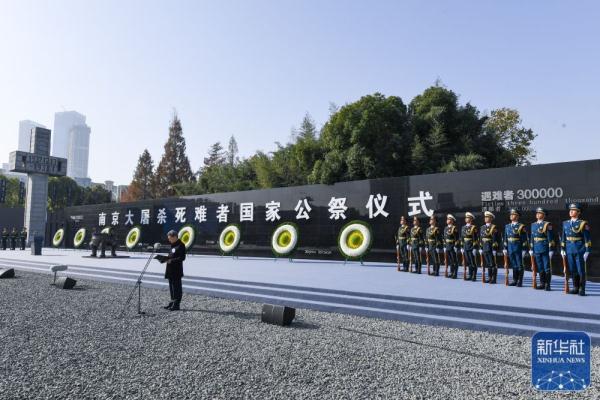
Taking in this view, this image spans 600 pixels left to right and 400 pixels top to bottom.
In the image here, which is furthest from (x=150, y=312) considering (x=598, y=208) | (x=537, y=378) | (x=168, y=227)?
(x=168, y=227)

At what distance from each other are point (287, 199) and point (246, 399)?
38.5 feet

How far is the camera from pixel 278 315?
542cm

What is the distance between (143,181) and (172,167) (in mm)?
4521

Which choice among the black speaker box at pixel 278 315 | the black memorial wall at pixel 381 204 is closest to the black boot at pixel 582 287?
the black memorial wall at pixel 381 204

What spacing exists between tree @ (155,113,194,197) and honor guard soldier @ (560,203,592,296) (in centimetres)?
4151

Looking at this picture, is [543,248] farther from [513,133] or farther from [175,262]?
[513,133]

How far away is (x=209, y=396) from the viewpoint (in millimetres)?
3012

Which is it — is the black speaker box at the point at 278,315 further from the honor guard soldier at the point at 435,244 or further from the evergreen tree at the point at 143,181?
the evergreen tree at the point at 143,181

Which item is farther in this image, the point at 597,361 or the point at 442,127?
the point at 442,127

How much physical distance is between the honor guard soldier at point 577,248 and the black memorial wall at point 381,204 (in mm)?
2486

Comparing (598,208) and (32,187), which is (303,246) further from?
(32,187)

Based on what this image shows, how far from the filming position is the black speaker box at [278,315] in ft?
17.6

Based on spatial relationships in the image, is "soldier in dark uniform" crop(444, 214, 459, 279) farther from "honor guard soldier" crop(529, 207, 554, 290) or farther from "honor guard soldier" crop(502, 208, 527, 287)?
"honor guard soldier" crop(529, 207, 554, 290)

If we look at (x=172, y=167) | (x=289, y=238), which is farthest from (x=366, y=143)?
(x=172, y=167)
